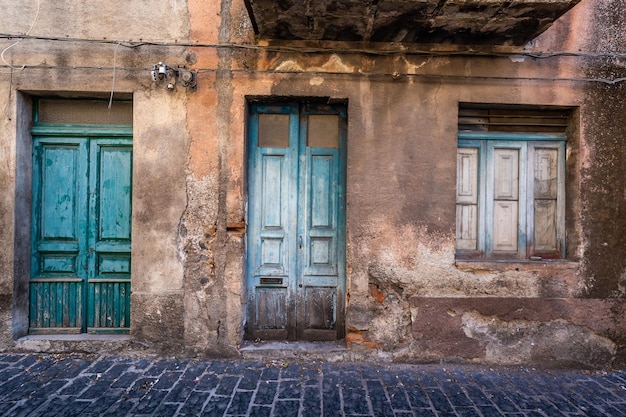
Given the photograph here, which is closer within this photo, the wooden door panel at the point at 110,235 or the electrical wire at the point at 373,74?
the electrical wire at the point at 373,74

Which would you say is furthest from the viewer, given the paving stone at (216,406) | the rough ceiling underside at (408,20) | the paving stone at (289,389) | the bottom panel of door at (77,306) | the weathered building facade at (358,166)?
the bottom panel of door at (77,306)

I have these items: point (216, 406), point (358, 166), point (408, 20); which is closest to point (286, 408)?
point (216, 406)

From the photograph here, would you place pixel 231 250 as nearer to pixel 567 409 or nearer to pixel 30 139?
pixel 30 139

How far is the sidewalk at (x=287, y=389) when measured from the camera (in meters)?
3.23

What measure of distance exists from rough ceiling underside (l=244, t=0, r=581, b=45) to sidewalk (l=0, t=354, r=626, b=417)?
3.76 m

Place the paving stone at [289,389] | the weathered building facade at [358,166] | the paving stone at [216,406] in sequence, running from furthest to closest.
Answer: the weathered building facade at [358,166] → the paving stone at [289,389] → the paving stone at [216,406]

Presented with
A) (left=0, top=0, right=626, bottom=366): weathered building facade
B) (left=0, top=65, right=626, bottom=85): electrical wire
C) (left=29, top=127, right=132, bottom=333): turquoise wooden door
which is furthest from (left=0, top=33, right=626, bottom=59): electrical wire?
(left=29, top=127, right=132, bottom=333): turquoise wooden door

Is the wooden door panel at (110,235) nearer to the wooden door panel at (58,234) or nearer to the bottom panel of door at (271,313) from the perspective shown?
the wooden door panel at (58,234)

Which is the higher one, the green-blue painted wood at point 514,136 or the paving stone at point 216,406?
the green-blue painted wood at point 514,136

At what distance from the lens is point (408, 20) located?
150 inches

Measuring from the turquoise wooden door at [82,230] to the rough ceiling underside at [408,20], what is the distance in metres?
2.39

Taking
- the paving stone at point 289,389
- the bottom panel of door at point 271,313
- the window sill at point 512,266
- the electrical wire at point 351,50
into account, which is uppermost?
the electrical wire at point 351,50

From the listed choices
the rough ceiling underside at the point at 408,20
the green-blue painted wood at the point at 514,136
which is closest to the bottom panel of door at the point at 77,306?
the rough ceiling underside at the point at 408,20

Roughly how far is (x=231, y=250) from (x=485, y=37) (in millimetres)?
3813
